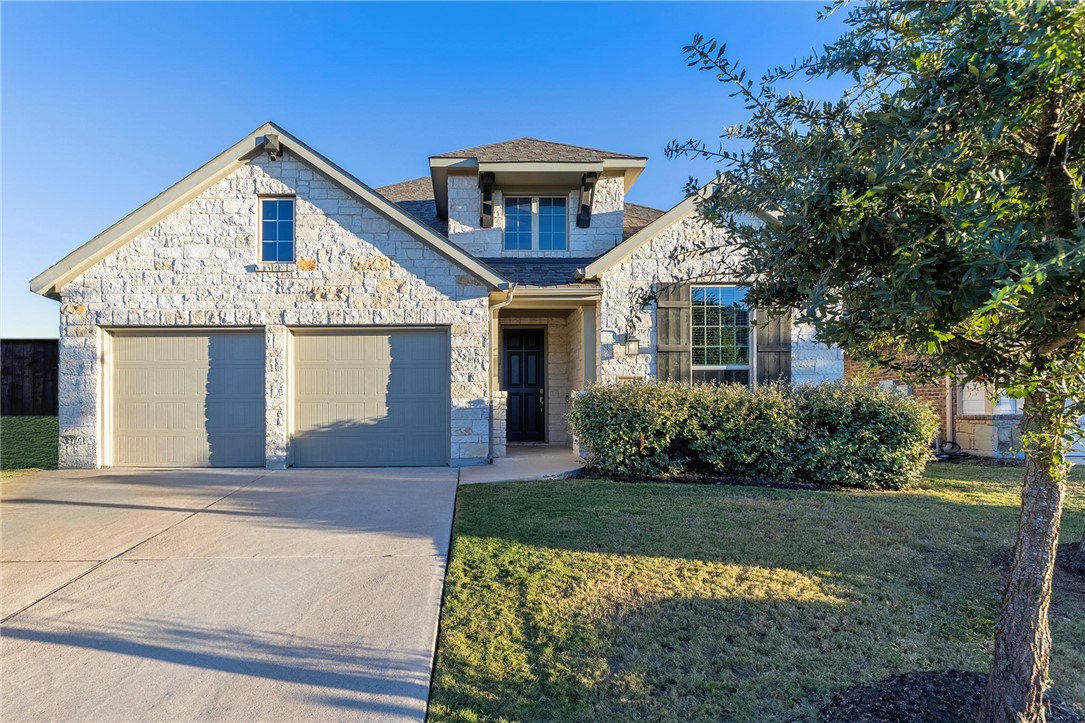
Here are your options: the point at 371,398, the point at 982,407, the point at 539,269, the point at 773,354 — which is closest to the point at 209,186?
the point at 371,398

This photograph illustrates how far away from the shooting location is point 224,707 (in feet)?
9.06

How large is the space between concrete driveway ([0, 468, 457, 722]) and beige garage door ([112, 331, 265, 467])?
228 centimetres

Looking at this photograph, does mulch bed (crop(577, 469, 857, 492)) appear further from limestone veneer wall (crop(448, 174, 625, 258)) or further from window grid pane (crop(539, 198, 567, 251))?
window grid pane (crop(539, 198, 567, 251))

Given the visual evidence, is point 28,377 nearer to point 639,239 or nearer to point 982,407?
point 639,239

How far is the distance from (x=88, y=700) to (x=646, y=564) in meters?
3.50

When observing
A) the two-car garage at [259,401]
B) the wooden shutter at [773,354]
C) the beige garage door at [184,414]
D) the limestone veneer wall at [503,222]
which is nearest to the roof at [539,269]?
the limestone veneer wall at [503,222]

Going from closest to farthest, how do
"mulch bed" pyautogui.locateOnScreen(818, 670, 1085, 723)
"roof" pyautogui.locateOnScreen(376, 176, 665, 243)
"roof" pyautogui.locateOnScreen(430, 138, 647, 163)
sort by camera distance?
"mulch bed" pyautogui.locateOnScreen(818, 670, 1085, 723) → "roof" pyautogui.locateOnScreen(430, 138, 647, 163) → "roof" pyautogui.locateOnScreen(376, 176, 665, 243)

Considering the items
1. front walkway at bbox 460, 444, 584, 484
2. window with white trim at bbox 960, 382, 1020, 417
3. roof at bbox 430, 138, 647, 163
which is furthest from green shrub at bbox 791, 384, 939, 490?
roof at bbox 430, 138, 647, 163

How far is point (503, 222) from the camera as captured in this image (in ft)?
37.8

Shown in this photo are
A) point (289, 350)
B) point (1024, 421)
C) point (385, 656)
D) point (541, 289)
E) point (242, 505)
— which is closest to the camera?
point (1024, 421)

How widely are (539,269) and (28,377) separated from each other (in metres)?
11.8

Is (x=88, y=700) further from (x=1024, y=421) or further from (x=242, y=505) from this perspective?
(x=1024, y=421)

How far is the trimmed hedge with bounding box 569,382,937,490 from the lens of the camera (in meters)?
7.84

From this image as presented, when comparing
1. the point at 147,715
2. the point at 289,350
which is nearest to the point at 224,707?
the point at 147,715
